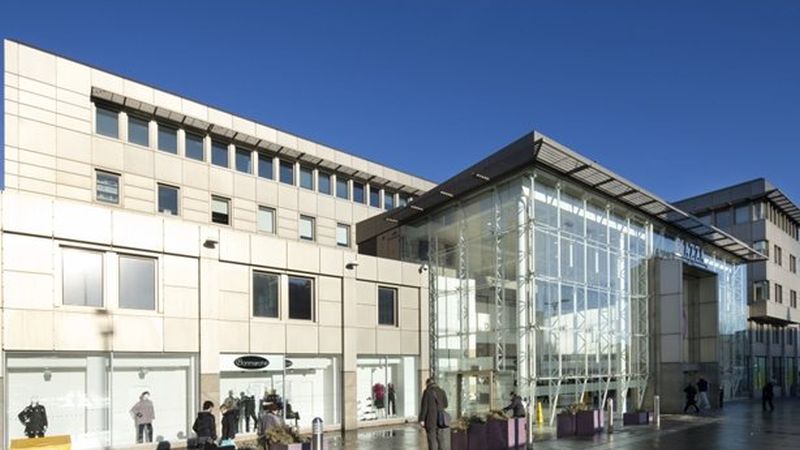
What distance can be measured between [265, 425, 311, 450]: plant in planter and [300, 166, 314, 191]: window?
70.0ft

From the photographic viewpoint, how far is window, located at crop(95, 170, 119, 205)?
1030 inches

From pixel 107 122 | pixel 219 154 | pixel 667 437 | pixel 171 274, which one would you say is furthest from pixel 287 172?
pixel 667 437

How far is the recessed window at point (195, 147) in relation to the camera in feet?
95.6

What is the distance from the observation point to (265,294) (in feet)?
70.3

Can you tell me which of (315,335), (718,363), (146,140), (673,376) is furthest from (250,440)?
(718,363)

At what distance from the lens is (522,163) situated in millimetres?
22922

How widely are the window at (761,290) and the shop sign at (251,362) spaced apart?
38.4 metres

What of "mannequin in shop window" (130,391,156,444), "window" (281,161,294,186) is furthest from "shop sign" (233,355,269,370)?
"window" (281,161,294,186)

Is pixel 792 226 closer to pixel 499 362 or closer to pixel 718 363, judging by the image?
pixel 718 363

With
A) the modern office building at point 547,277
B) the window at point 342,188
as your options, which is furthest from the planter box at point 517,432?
the window at point 342,188

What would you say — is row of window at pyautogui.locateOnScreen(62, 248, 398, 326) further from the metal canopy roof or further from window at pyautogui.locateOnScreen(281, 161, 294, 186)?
window at pyautogui.locateOnScreen(281, 161, 294, 186)

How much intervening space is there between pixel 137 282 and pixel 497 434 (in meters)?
9.68

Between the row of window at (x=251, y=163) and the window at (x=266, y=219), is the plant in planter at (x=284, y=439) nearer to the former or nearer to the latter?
the row of window at (x=251, y=163)

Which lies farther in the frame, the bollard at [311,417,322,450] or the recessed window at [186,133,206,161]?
the recessed window at [186,133,206,161]
